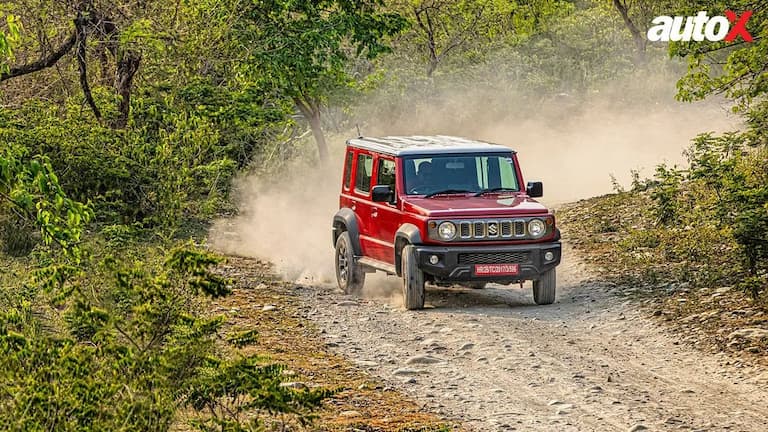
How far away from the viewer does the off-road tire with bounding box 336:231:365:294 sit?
16.0 meters

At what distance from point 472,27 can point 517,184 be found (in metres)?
29.4

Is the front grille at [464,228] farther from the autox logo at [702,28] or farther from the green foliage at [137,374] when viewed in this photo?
the green foliage at [137,374]

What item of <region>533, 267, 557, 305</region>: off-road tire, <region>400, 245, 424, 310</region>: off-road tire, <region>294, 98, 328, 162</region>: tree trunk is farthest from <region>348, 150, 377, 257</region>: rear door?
<region>294, 98, 328, 162</region>: tree trunk

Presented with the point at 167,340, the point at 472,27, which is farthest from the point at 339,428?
the point at 472,27

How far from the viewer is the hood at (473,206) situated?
14193mm

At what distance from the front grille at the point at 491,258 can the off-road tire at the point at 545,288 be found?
1.67 ft

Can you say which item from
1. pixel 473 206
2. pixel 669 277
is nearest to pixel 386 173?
pixel 473 206

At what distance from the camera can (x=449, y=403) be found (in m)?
9.84

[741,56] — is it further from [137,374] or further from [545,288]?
[137,374]

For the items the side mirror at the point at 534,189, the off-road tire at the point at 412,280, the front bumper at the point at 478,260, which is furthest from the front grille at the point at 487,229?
the side mirror at the point at 534,189

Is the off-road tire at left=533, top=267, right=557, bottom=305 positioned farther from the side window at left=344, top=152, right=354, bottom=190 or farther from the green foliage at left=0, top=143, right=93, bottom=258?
the green foliage at left=0, top=143, right=93, bottom=258

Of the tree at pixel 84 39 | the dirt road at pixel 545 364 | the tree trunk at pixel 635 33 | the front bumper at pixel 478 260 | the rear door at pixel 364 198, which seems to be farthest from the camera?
the tree trunk at pixel 635 33

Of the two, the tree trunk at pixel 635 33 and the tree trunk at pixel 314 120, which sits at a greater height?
the tree trunk at pixel 635 33

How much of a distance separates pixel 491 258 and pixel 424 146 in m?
2.01
